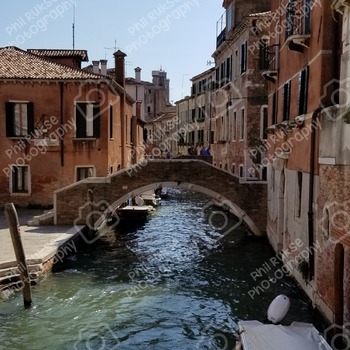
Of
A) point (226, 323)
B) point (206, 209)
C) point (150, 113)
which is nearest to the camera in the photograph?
point (226, 323)

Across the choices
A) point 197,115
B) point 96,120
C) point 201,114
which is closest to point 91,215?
point 96,120

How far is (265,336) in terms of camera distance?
586 centimetres

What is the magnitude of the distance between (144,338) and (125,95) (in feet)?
49.1

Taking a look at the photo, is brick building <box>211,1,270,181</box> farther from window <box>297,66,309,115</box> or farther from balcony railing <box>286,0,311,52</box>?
window <box>297,66,309,115</box>

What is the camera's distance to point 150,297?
10289 mm

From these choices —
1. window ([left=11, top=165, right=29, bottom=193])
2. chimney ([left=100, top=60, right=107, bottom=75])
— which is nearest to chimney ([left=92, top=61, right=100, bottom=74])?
chimney ([left=100, top=60, right=107, bottom=75])

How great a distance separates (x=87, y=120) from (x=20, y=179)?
3.35 meters

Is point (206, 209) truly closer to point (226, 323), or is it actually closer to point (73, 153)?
point (73, 153)

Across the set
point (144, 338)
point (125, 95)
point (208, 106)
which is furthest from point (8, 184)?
point (208, 106)

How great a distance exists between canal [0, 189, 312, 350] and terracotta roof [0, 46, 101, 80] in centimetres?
602

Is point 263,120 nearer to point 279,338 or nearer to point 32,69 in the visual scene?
point 32,69

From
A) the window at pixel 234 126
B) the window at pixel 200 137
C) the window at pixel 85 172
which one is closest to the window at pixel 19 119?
the window at pixel 85 172

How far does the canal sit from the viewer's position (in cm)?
824

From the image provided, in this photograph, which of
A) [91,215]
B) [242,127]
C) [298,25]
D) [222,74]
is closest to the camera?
[298,25]
